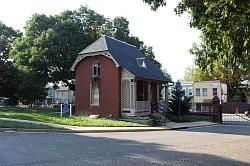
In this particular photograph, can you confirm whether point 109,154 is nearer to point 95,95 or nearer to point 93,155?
point 93,155

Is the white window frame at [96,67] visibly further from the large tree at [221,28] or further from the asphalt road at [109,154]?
the large tree at [221,28]

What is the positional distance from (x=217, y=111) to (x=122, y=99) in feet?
32.7

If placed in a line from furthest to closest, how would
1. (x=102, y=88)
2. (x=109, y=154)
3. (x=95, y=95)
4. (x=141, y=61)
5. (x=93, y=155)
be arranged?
1. (x=141, y=61)
2. (x=95, y=95)
3. (x=102, y=88)
4. (x=109, y=154)
5. (x=93, y=155)

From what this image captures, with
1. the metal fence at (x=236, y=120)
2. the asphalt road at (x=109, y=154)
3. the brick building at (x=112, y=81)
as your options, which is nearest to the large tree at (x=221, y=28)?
the asphalt road at (x=109, y=154)

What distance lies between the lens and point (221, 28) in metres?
13.3

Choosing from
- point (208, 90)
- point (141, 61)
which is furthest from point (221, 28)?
point (208, 90)

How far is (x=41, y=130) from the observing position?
884 inches

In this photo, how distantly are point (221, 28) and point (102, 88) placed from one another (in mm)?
24352

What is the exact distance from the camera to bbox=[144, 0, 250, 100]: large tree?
1263 centimetres

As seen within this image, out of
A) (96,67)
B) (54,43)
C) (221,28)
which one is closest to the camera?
(221,28)

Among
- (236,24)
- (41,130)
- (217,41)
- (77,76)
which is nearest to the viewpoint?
(236,24)

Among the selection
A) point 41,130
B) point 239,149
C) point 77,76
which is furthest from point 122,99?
point 239,149

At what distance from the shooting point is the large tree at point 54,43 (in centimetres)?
4734

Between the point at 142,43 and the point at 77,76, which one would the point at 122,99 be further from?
the point at 142,43
